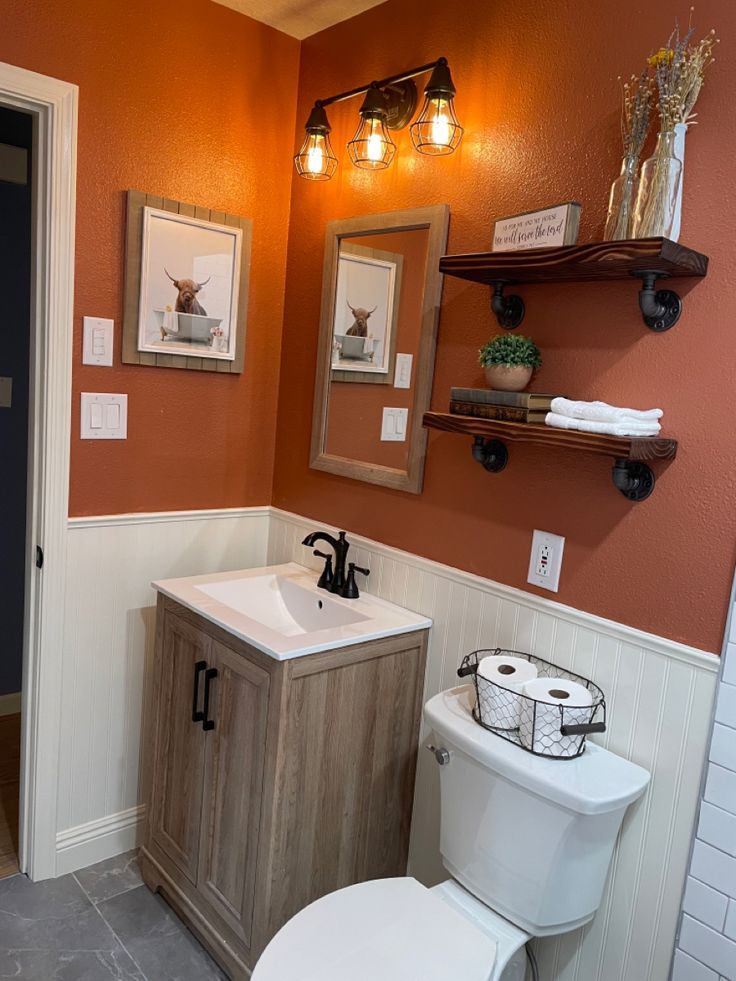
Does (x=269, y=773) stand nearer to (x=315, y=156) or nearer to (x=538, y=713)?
(x=538, y=713)

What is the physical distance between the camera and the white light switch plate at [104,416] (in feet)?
6.93

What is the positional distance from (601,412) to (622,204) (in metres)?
0.40

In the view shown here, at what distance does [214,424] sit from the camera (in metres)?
2.40

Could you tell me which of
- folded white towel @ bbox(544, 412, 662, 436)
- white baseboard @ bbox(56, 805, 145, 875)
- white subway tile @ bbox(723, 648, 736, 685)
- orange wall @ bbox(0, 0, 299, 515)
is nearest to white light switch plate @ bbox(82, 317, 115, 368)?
orange wall @ bbox(0, 0, 299, 515)

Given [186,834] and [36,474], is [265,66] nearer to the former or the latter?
[36,474]

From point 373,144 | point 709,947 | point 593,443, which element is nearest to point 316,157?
point 373,144

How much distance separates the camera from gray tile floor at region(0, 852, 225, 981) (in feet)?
6.25

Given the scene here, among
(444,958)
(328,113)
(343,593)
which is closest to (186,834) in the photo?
(343,593)

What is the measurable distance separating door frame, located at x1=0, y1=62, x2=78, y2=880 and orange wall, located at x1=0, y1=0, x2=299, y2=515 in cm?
4

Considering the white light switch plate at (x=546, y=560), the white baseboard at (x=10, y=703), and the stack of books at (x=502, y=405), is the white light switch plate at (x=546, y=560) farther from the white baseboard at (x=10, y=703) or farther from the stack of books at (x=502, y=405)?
the white baseboard at (x=10, y=703)

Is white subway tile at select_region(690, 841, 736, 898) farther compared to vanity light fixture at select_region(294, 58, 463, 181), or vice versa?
vanity light fixture at select_region(294, 58, 463, 181)

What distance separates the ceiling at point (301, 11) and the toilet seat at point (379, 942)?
2236 mm

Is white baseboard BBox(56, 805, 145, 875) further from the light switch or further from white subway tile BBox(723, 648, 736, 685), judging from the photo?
white subway tile BBox(723, 648, 736, 685)

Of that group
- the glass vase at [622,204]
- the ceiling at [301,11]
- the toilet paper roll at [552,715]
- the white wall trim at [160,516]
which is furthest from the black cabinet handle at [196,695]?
the ceiling at [301,11]
